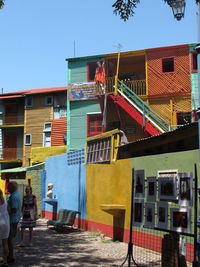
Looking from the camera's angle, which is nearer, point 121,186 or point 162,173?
point 162,173

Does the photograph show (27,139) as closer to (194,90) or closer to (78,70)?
(78,70)

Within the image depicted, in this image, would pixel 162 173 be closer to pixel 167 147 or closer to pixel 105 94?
pixel 167 147

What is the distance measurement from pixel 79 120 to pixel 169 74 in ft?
19.5

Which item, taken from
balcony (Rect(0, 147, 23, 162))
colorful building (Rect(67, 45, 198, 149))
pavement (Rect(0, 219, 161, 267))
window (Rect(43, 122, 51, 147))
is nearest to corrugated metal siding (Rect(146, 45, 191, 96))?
colorful building (Rect(67, 45, 198, 149))

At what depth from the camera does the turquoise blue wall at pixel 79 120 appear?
22.5 meters

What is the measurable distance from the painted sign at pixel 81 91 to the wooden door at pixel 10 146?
43.8 feet

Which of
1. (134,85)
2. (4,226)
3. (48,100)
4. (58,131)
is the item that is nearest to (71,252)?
(4,226)

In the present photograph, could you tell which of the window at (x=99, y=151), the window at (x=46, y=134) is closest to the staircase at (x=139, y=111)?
the window at (x=99, y=151)

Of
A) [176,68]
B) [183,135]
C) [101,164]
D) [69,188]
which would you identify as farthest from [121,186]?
[176,68]

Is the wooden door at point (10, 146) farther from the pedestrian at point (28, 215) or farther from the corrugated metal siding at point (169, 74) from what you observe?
the pedestrian at point (28, 215)

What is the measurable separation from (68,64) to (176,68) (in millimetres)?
6678

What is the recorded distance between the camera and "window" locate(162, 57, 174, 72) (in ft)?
67.5

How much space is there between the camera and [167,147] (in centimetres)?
1211

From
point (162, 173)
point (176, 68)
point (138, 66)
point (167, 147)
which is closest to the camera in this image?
point (162, 173)
